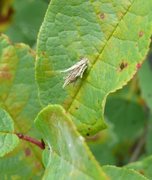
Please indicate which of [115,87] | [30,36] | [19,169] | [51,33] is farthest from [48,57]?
[30,36]

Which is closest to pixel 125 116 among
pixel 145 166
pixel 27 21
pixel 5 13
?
pixel 27 21

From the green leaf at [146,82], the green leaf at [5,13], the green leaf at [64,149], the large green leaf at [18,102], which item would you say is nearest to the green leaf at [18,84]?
the large green leaf at [18,102]

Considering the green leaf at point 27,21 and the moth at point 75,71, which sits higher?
the moth at point 75,71

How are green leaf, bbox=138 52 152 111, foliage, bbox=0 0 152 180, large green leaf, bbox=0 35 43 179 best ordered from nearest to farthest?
foliage, bbox=0 0 152 180 < large green leaf, bbox=0 35 43 179 < green leaf, bbox=138 52 152 111

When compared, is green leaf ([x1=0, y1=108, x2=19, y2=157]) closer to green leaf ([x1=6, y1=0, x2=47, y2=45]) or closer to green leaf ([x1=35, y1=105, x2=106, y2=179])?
green leaf ([x1=35, y1=105, x2=106, y2=179])

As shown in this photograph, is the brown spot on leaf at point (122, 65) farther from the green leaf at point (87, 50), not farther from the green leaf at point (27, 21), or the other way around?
the green leaf at point (27, 21)

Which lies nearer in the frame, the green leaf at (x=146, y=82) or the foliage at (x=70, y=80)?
the foliage at (x=70, y=80)

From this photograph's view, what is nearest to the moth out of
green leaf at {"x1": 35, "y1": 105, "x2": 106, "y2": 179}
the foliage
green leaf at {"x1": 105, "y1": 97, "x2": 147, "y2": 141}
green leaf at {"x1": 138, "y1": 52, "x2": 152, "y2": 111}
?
the foliage
